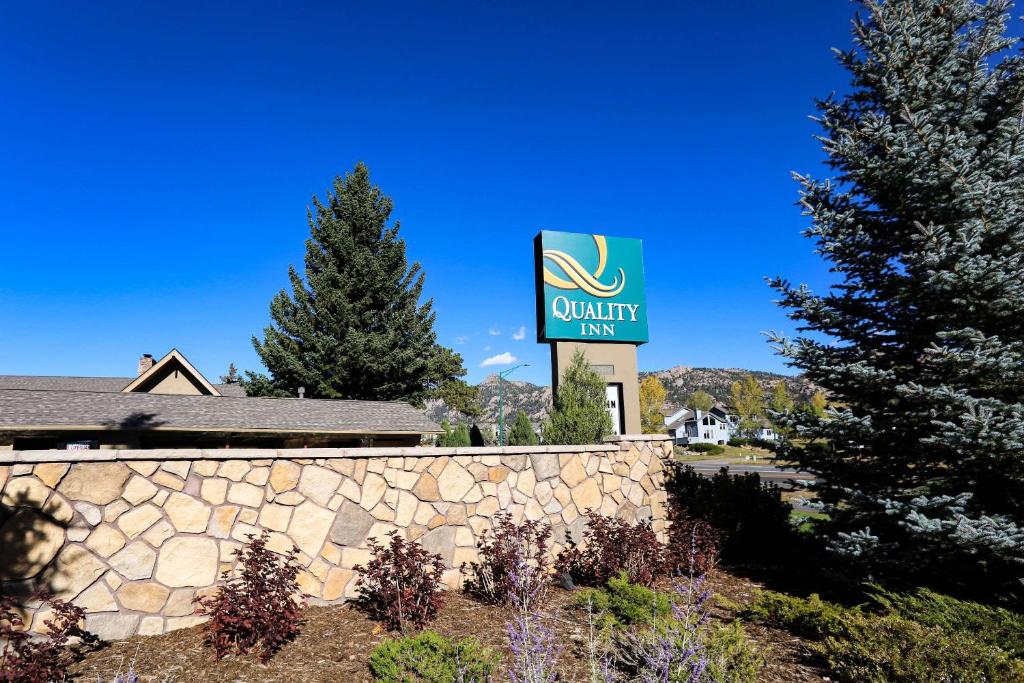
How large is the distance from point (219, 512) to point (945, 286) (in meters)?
8.30

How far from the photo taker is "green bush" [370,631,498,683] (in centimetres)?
396

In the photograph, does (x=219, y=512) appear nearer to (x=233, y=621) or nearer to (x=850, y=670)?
(x=233, y=621)

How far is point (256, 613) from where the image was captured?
4.80 metres

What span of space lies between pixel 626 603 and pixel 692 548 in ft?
6.89

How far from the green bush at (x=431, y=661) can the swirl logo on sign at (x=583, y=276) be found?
56.3 feet

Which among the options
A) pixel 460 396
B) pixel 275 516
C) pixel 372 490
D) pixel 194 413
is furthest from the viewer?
pixel 460 396

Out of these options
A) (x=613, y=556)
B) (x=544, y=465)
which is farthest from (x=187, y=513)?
(x=613, y=556)

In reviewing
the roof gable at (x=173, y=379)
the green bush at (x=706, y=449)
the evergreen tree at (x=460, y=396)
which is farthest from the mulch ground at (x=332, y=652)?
the green bush at (x=706, y=449)

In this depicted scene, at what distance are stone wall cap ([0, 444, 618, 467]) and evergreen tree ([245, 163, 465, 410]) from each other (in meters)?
20.2

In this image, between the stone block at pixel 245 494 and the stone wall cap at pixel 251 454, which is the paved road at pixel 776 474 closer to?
the stone wall cap at pixel 251 454

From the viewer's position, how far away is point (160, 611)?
541 cm

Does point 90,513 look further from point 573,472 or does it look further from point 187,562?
point 573,472

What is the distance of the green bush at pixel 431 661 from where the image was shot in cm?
396

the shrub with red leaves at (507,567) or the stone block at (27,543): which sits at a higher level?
the stone block at (27,543)
